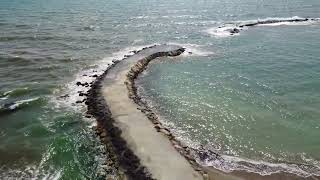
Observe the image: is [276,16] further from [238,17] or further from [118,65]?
[118,65]

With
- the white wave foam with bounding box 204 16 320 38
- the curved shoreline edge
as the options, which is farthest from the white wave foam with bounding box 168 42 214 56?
the curved shoreline edge

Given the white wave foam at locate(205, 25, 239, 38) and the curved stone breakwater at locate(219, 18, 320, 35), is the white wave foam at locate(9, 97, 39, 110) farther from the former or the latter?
the curved stone breakwater at locate(219, 18, 320, 35)

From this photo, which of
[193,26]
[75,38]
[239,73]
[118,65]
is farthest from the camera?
[193,26]

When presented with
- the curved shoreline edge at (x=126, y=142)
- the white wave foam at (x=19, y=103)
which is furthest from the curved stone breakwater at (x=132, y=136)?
the white wave foam at (x=19, y=103)

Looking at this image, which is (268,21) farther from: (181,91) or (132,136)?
(132,136)

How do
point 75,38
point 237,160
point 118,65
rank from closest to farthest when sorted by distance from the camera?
1. point 237,160
2. point 118,65
3. point 75,38

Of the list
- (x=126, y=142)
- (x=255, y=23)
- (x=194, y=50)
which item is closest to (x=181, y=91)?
(x=126, y=142)

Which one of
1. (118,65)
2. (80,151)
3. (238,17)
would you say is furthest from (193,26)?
(80,151)
